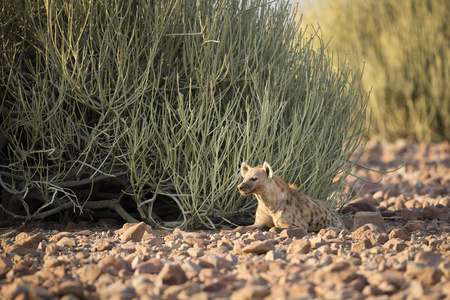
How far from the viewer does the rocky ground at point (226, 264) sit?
3.22 metres

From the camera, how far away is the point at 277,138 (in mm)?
6258

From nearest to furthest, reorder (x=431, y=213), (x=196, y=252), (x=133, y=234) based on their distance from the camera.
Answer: (x=196, y=252)
(x=133, y=234)
(x=431, y=213)

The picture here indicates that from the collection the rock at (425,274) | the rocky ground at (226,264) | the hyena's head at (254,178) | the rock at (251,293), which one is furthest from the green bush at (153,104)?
the rock at (251,293)

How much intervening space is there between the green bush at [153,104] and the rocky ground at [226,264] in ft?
1.70

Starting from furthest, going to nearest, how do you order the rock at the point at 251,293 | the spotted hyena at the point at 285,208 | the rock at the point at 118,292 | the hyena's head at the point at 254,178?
the spotted hyena at the point at 285,208 → the hyena's head at the point at 254,178 → the rock at the point at 118,292 → the rock at the point at 251,293

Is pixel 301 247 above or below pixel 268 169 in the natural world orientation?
below

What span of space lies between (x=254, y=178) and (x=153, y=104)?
1472 millimetres

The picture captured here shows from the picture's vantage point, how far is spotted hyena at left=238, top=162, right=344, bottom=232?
588 centimetres

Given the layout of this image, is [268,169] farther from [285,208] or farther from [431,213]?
[431,213]

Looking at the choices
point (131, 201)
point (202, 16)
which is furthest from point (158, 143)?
point (202, 16)

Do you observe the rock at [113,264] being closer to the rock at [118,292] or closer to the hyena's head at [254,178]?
the rock at [118,292]

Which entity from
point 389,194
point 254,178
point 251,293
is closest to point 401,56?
point 389,194

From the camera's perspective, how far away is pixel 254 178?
5633 mm

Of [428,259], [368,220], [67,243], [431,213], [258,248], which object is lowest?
[67,243]
